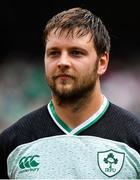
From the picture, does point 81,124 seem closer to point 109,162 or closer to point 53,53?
point 109,162

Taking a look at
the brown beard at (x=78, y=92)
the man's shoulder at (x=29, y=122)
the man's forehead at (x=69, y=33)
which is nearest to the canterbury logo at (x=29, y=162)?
the man's shoulder at (x=29, y=122)

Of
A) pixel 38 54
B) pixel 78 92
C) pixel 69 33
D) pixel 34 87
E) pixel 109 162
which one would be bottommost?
pixel 109 162

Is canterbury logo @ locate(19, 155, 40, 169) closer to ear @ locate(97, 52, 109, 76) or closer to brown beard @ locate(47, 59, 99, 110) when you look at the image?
brown beard @ locate(47, 59, 99, 110)

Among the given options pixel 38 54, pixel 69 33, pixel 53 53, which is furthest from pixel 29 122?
pixel 38 54

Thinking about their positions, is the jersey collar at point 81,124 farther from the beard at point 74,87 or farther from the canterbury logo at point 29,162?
the canterbury logo at point 29,162

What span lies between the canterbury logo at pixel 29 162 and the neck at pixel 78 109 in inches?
9.9

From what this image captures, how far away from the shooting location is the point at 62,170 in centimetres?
271

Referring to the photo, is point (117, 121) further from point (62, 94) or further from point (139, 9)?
point (139, 9)

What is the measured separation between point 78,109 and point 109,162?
12.6 inches

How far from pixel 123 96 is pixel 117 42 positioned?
1.09 meters

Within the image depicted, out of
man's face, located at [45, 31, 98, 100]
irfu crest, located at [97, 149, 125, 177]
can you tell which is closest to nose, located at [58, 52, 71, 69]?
man's face, located at [45, 31, 98, 100]

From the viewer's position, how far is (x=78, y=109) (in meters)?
2.86

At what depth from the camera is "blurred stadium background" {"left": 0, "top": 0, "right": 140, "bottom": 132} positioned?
24.7 ft

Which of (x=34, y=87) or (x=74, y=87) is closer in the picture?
(x=74, y=87)
